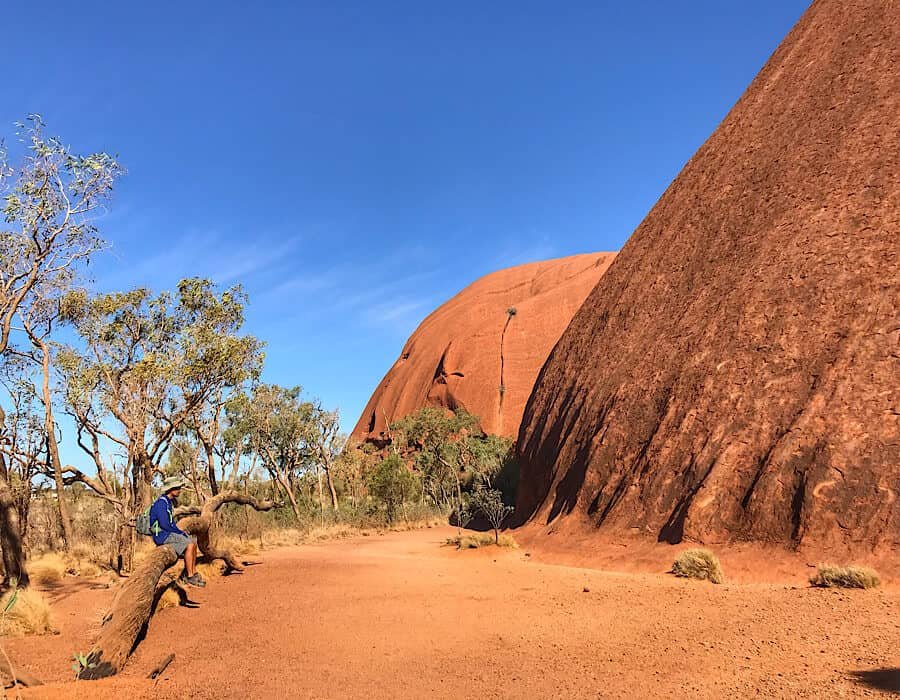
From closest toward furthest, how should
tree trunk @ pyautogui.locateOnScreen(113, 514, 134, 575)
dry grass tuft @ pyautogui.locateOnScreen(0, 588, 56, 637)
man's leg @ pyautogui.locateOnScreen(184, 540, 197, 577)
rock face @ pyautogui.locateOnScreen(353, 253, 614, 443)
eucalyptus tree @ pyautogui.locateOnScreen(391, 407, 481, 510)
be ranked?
dry grass tuft @ pyautogui.locateOnScreen(0, 588, 56, 637), man's leg @ pyautogui.locateOnScreen(184, 540, 197, 577), tree trunk @ pyautogui.locateOnScreen(113, 514, 134, 575), eucalyptus tree @ pyautogui.locateOnScreen(391, 407, 481, 510), rock face @ pyautogui.locateOnScreen(353, 253, 614, 443)

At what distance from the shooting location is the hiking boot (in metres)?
8.86

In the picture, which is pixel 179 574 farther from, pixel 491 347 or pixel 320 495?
pixel 491 347

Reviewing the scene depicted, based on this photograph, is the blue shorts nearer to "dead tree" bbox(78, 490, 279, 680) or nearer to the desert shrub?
"dead tree" bbox(78, 490, 279, 680)

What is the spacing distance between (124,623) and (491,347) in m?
43.0

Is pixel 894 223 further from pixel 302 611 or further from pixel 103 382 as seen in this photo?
pixel 103 382

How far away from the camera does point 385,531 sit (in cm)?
2372

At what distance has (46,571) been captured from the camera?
11.9m

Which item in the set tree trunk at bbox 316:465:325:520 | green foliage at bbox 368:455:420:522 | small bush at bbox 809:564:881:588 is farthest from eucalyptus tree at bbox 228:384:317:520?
small bush at bbox 809:564:881:588

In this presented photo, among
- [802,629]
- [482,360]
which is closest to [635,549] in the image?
[802,629]

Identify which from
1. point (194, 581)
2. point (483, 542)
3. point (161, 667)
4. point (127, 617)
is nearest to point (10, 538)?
point (194, 581)

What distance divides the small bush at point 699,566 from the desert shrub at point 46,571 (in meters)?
11.4

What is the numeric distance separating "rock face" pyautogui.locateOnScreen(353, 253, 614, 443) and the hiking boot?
116ft

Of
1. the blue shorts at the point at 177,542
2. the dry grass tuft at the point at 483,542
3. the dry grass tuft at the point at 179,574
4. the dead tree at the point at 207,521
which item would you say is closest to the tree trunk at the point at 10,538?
the dry grass tuft at the point at 179,574

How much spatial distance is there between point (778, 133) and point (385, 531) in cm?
1857
